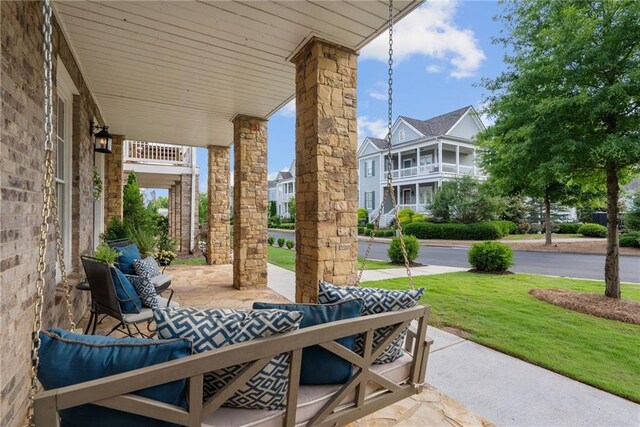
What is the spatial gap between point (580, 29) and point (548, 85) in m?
0.76

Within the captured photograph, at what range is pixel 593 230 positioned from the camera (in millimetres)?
17062

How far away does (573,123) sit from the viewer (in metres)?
4.80

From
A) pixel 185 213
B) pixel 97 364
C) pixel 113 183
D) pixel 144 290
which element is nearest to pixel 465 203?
pixel 185 213

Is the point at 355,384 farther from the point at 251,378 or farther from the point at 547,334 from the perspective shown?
the point at 547,334

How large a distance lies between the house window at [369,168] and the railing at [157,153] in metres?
16.4

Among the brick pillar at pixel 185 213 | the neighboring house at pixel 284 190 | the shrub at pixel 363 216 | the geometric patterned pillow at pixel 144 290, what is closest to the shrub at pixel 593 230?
the shrub at pixel 363 216

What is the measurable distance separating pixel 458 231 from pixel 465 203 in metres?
1.67

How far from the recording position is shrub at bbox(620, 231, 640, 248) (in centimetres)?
1239

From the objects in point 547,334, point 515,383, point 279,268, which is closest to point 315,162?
point 515,383

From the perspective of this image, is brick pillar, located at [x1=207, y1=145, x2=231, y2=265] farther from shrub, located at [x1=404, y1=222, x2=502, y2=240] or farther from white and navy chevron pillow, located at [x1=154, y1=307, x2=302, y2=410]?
shrub, located at [x1=404, y1=222, x2=502, y2=240]

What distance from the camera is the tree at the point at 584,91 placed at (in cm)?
423

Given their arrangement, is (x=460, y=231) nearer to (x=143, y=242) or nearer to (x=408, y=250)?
(x=408, y=250)

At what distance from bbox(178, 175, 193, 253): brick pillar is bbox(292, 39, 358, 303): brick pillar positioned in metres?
9.27

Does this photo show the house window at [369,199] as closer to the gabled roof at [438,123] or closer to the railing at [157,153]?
the gabled roof at [438,123]
